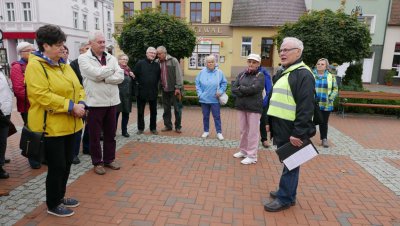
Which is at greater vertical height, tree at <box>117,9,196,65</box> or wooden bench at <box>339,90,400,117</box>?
tree at <box>117,9,196,65</box>

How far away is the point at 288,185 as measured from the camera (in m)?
3.59

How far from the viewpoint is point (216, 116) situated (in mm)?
6734

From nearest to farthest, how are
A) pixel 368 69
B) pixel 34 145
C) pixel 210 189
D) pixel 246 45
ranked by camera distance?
pixel 34 145 < pixel 210 189 < pixel 368 69 < pixel 246 45

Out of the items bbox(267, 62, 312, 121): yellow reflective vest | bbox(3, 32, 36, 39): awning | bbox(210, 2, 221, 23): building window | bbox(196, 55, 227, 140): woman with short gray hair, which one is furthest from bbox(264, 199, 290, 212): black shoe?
bbox(3, 32, 36, 39): awning

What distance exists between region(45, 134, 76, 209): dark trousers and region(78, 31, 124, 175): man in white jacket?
1174 millimetres

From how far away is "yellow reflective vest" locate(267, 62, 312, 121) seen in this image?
3.38 meters

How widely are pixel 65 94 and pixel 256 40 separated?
24.0 m

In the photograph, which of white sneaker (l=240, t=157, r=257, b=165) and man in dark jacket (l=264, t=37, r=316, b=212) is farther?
white sneaker (l=240, t=157, r=257, b=165)

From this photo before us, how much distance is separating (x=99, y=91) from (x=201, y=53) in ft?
74.4

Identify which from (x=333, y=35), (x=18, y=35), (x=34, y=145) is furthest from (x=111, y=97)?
(x=18, y=35)

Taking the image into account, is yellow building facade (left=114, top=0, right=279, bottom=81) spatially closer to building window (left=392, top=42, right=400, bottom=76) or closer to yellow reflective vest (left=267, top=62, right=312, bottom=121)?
building window (left=392, top=42, right=400, bottom=76)

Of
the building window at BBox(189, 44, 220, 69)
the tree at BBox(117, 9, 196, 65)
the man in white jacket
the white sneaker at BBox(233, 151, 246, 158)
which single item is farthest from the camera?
the building window at BBox(189, 44, 220, 69)

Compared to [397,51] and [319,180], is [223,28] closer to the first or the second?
[397,51]

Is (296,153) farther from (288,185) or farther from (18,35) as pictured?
(18,35)
